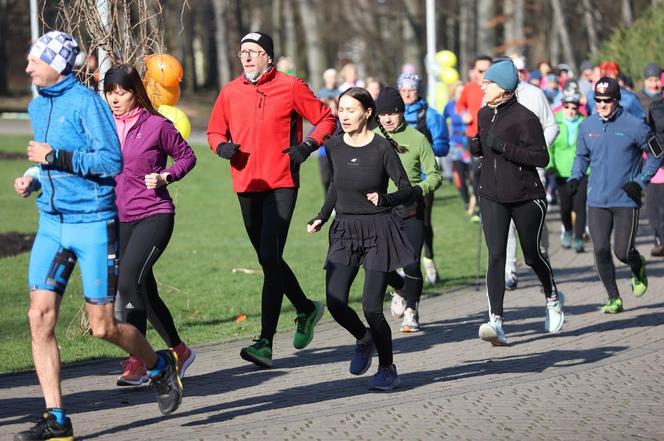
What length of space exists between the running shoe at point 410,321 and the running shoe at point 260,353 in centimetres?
184

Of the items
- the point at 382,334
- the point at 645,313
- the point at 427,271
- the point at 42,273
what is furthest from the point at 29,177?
the point at 427,271

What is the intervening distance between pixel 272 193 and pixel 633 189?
136 inches

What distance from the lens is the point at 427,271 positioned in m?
13.5

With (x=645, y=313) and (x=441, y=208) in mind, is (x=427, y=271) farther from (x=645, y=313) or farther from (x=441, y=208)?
(x=441, y=208)

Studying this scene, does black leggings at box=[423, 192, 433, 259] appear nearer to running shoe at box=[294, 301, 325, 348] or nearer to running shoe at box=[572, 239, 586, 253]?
running shoe at box=[294, 301, 325, 348]

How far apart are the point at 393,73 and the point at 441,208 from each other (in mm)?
48613

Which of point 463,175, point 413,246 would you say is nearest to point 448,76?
point 463,175

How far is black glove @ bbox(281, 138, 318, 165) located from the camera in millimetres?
8805

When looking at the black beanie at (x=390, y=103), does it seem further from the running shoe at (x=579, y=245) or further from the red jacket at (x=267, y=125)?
the running shoe at (x=579, y=245)

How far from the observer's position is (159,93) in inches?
400

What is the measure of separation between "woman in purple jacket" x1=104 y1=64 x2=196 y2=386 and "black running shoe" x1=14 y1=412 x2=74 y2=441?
1.49m

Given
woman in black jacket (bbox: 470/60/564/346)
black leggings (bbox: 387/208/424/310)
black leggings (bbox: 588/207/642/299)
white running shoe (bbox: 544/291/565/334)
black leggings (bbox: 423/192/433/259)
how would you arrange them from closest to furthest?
woman in black jacket (bbox: 470/60/564/346), white running shoe (bbox: 544/291/565/334), black leggings (bbox: 387/208/424/310), black leggings (bbox: 588/207/642/299), black leggings (bbox: 423/192/433/259)

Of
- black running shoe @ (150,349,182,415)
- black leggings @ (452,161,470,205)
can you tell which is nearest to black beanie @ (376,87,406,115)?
black running shoe @ (150,349,182,415)

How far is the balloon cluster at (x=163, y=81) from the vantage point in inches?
392
